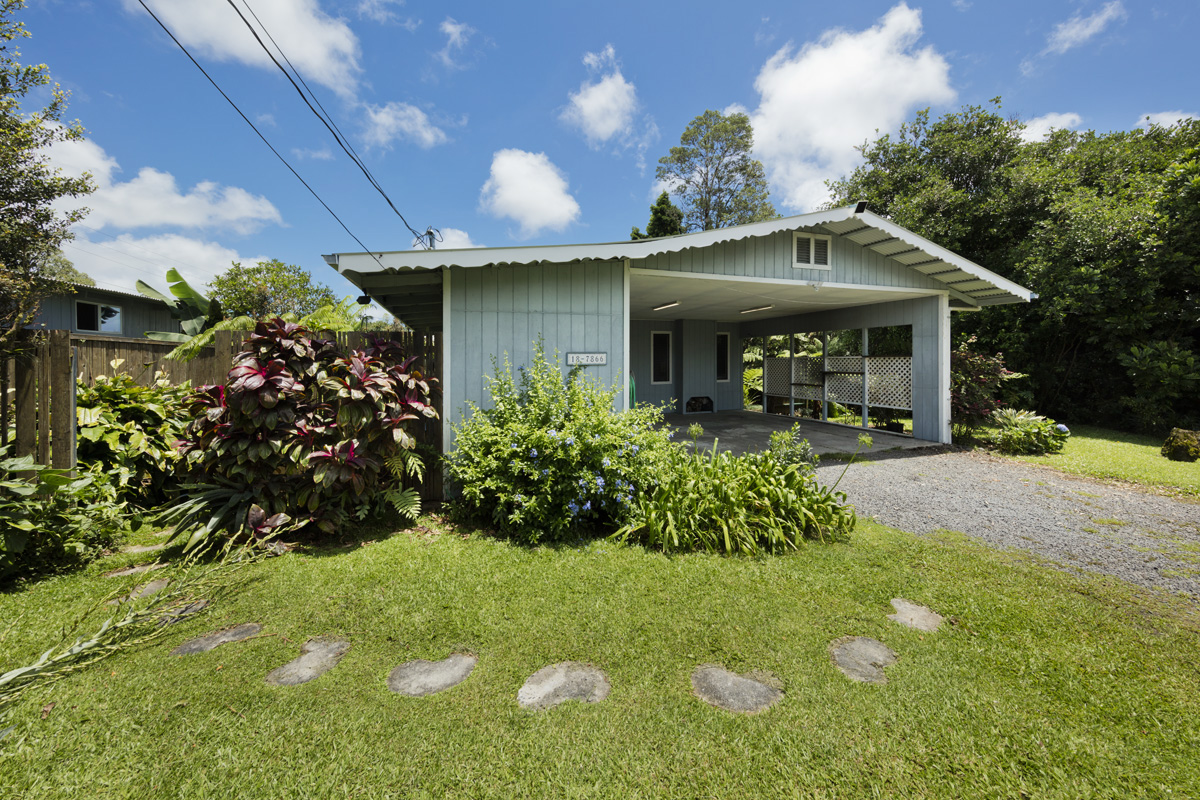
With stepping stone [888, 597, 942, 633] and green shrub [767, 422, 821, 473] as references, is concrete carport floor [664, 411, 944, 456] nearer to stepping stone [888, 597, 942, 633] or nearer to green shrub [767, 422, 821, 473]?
green shrub [767, 422, 821, 473]

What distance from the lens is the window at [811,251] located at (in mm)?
7527

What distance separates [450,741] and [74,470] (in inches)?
149

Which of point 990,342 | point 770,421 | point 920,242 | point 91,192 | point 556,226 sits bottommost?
point 770,421

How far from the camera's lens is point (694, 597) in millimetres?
3055

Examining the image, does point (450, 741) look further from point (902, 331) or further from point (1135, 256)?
point (902, 331)

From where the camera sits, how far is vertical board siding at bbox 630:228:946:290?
670 centimetres

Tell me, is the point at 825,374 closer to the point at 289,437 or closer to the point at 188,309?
the point at 289,437

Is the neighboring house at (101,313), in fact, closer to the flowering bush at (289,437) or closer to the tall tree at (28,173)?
the tall tree at (28,173)

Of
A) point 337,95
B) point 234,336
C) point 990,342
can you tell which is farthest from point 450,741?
point 990,342

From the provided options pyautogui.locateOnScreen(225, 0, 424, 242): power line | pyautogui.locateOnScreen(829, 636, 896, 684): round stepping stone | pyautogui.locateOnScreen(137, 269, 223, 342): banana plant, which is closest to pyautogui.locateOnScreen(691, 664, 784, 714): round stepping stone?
pyautogui.locateOnScreen(829, 636, 896, 684): round stepping stone

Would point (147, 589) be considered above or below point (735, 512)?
below

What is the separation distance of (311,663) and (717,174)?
28.0 meters

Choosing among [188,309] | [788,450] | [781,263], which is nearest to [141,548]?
[788,450]

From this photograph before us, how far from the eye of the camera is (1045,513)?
4941 millimetres
